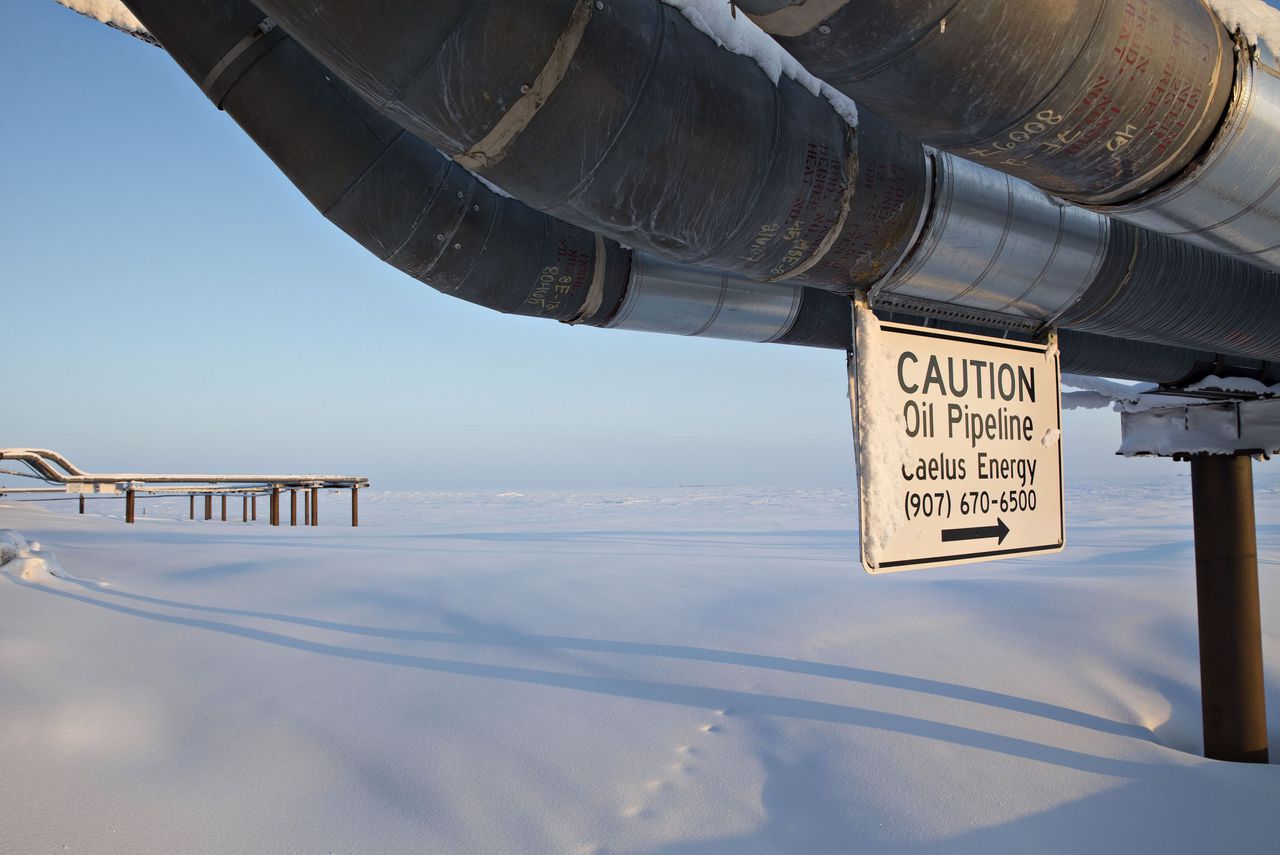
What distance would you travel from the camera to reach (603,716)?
4.81m

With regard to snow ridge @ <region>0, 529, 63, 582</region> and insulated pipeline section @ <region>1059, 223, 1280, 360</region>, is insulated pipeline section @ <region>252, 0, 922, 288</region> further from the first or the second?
snow ridge @ <region>0, 529, 63, 582</region>

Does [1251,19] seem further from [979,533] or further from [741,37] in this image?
[979,533]

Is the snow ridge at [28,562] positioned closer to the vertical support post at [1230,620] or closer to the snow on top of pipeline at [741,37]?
the snow on top of pipeline at [741,37]

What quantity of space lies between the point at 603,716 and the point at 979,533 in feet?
9.75

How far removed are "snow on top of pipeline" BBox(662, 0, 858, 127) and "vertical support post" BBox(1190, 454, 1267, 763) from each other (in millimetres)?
4564

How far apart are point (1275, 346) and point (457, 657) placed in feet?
17.6

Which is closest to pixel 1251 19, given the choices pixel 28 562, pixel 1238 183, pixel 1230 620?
pixel 1238 183

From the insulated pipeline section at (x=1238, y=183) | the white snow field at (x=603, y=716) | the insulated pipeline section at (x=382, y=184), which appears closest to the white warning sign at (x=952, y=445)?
the insulated pipeline section at (x=1238, y=183)

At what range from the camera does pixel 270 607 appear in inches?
279

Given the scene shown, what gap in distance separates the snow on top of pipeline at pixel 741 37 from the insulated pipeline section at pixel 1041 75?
416 millimetres

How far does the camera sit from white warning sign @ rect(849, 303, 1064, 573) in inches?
94.6

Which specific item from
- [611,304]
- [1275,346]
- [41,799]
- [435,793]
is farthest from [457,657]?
[1275,346]

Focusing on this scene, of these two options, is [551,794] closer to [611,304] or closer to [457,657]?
[457,657]

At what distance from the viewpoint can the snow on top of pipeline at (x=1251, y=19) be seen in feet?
5.93
